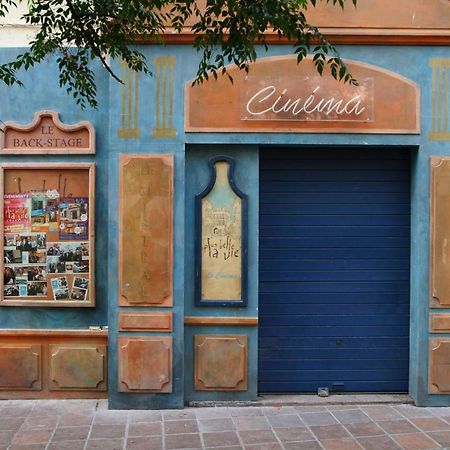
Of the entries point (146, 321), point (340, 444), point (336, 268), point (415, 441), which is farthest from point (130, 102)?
point (415, 441)

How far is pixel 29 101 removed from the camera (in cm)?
734

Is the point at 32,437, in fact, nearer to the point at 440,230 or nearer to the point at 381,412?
the point at 381,412

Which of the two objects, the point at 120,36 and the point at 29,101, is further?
the point at 29,101

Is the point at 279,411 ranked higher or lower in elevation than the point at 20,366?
lower

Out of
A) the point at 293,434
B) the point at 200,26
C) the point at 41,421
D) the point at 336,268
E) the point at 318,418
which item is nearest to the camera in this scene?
the point at 200,26

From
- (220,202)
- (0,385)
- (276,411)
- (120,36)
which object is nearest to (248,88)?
(220,202)

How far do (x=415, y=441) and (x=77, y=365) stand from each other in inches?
151

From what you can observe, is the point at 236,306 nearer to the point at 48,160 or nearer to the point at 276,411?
the point at 276,411

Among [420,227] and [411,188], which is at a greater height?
[411,188]

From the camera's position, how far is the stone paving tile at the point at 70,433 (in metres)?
6.08

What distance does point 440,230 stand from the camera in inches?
276

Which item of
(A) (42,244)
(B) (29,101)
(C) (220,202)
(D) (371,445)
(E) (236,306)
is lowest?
(D) (371,445)

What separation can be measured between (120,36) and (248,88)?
2052 millimetres

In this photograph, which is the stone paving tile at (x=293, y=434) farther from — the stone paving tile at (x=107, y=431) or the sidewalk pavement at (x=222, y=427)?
the stone paving tile at (x=107, y=431)
